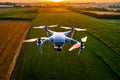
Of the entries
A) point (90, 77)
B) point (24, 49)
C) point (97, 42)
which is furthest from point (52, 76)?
point (97, 42)

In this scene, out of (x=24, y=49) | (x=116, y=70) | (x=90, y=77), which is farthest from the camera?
(x=24, y=49)

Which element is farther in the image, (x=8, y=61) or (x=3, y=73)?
(x=8, y=61)

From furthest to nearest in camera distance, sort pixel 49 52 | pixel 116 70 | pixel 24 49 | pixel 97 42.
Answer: pixel 97 42, pixel 24 49, pixel 49 52, pixel 116 70

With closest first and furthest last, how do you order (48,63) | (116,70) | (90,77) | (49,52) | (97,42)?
(90,77) → (116,70) → (48,63) → (49,52) → (97,42)

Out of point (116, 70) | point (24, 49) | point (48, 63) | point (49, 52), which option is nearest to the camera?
point (116, 70)

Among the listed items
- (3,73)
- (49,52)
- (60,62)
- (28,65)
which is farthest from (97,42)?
(3,73)

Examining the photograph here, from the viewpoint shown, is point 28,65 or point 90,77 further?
point 28,65

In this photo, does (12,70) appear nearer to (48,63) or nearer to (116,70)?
(48,63)

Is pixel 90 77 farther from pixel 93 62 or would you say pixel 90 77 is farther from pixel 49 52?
pixel 49 52

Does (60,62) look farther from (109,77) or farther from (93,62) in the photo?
(109,77)
